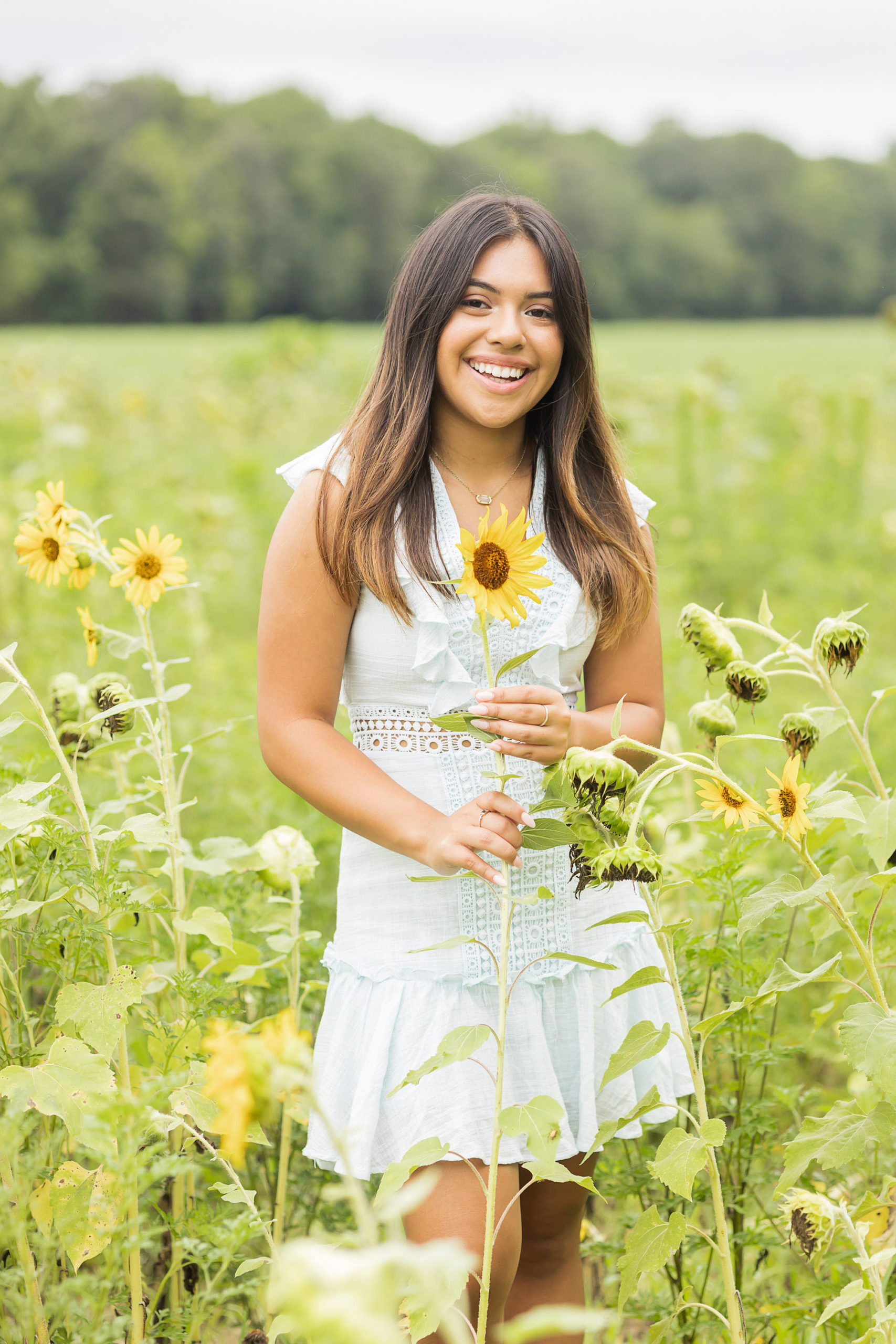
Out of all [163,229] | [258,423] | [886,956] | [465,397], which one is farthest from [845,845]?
[163,229]

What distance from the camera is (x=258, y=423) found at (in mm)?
8055

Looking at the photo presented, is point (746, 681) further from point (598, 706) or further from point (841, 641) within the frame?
point (598, 706)

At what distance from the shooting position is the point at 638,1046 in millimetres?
1220

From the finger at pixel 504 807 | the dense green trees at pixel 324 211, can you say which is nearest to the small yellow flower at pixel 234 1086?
the finger at pixel 504 807

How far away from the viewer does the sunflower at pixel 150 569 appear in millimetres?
1486

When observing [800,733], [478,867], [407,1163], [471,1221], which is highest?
[800,733]

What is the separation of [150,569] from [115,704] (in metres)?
0.17

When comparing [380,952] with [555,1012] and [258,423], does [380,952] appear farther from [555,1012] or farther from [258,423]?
[258,423]

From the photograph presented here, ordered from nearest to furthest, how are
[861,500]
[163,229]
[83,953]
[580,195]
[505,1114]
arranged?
1. [505,1114]
2. [83,953]
3. [861,500]
4. [163,229]
5. [580,195]

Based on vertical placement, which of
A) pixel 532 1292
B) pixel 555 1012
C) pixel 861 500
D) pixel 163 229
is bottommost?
pixel 532 1292

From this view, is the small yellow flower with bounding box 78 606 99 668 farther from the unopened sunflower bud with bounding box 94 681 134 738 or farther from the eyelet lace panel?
the eyelet lace panel

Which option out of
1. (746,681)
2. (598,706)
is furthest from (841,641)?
(598,706)

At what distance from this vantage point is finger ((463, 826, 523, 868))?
1206 mm

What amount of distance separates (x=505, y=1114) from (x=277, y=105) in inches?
1826
